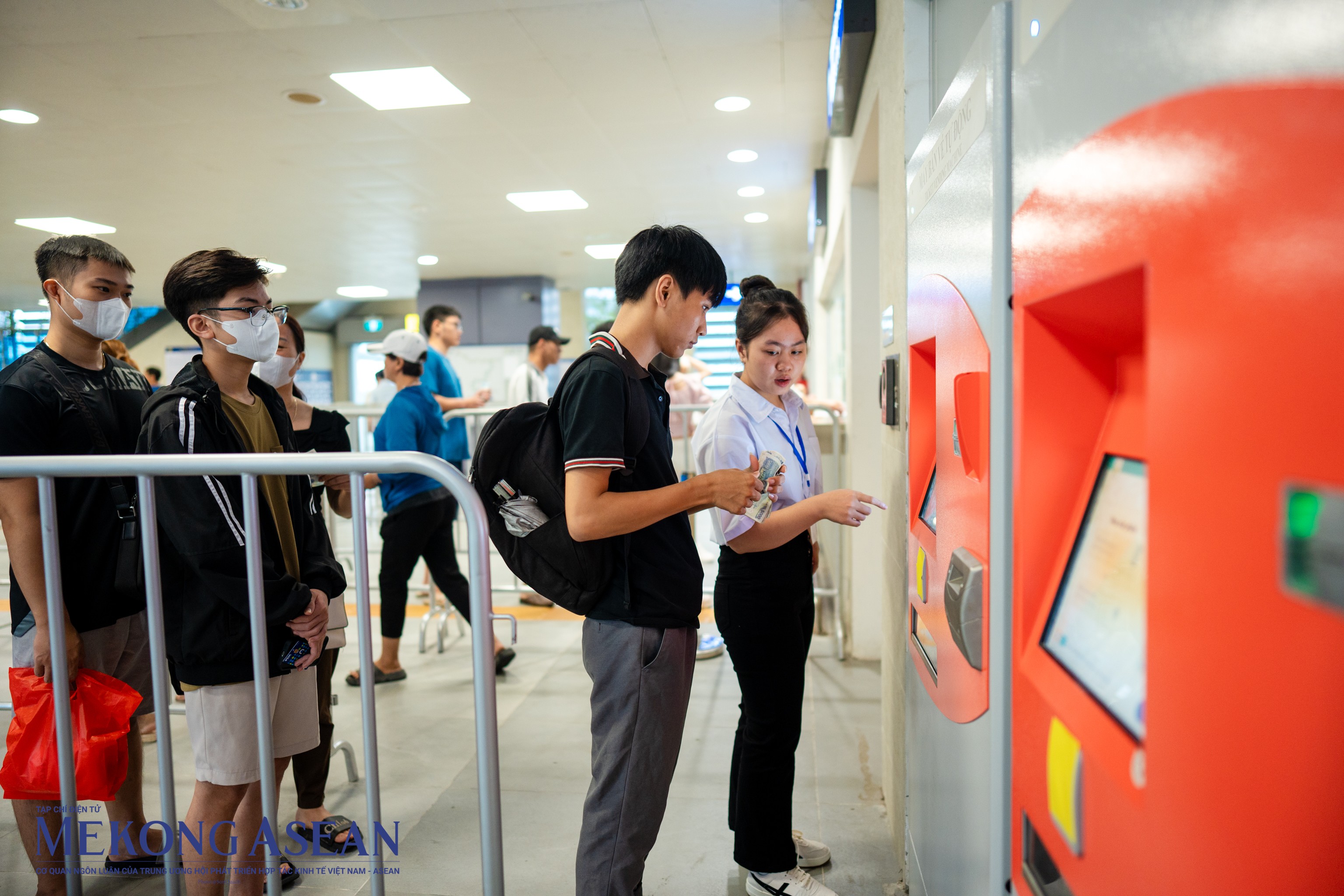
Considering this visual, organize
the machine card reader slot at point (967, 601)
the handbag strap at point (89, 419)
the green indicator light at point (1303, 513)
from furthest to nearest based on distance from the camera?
the handbag strap at point (89, 419), the machine card reader slot at point (967, 601), the green indicator light at point (1303, 513)

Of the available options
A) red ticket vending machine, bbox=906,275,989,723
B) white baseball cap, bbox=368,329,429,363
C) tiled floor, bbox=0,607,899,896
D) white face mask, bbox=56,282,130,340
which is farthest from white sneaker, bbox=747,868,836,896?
white baseball cap, bbox=368,329,429,363

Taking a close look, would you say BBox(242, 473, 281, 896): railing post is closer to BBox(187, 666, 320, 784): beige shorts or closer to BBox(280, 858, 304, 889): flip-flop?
BBox(187, 666, 320, 784): beige shorts

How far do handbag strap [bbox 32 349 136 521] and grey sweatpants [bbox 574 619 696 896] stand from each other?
3.66ft

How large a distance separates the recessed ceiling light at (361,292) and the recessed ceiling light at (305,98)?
832cm

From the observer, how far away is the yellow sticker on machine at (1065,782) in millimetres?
667

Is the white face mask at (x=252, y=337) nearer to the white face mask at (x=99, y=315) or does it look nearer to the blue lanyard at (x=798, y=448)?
the white face mask at (x=99, y=315)

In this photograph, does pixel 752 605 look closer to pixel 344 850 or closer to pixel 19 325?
pixel 344 850

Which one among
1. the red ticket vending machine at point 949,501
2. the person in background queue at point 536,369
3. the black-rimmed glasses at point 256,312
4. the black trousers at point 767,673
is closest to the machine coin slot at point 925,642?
the red ticket vending machine at point 949,501

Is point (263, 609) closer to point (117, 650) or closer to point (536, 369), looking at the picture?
point (117, 650)

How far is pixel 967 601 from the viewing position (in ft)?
3.15

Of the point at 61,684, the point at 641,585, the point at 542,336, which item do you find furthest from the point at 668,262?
the point at 542,336

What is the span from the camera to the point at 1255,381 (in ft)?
1.54

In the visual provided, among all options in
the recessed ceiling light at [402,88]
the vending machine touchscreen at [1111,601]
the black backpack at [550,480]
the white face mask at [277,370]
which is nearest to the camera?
the vending machine touchscreen at [1111,601]

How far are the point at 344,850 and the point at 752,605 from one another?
4.14 feet
